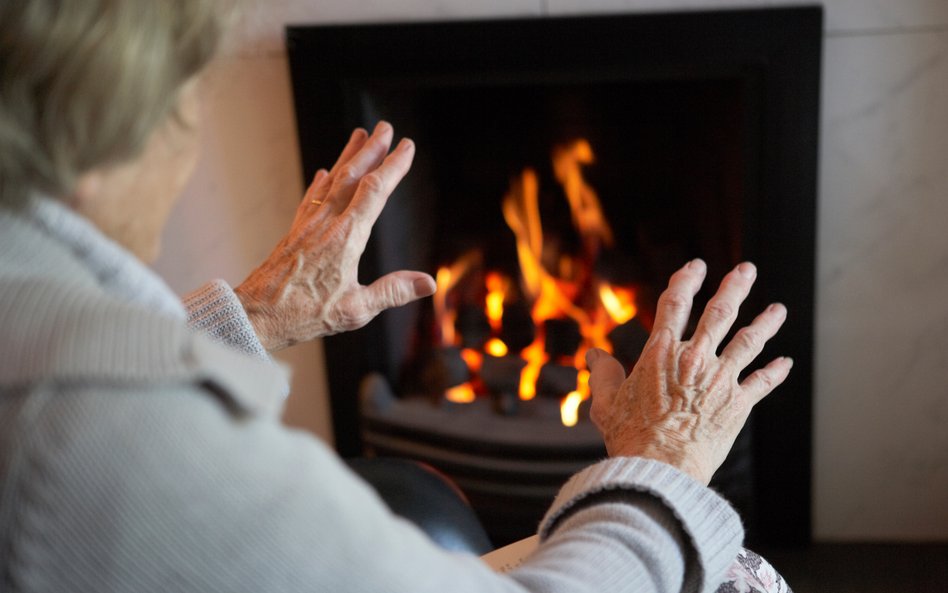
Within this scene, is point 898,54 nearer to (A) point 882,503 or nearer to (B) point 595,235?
(B) point 595,235

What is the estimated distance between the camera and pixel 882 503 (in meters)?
1.93

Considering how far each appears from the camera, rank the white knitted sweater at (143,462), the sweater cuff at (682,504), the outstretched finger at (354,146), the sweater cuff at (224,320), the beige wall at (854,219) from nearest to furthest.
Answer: the white knitted sweater at (143,462), the sweater cuff at (682,504), the sweater cuff at (224,320), the outstretched finger at (354,146), the beige wall at (854,219)

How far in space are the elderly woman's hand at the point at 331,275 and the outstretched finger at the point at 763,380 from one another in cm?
36

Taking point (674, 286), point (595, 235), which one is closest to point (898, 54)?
point (595, 235)

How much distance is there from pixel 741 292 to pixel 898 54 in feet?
3.13

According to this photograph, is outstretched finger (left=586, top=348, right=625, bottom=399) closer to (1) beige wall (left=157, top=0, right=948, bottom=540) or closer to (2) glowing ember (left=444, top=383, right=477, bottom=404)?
(1) beige wall (left=157, top=0, right=948, bottom=540)

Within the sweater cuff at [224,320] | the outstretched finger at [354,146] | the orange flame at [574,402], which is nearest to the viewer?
the sweater cuff at [224,320]

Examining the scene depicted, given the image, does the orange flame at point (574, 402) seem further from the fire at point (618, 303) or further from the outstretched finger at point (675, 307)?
the outstretched finger at point (675, 307)

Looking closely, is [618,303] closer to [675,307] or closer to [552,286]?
[552,286]

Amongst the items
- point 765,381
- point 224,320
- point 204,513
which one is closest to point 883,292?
point 765,381

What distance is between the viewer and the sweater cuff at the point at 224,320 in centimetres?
106

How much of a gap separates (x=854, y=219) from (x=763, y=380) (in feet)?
3.14

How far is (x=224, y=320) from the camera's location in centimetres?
106

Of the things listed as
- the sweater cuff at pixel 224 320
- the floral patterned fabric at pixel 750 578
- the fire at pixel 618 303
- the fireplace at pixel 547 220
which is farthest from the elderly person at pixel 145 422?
the fire at pixel 618 303
